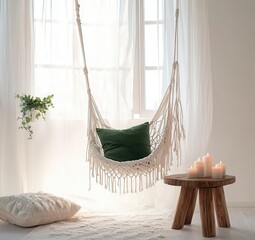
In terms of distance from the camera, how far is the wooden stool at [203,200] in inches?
85.7

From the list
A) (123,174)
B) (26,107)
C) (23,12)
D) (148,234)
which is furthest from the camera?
(23,12)

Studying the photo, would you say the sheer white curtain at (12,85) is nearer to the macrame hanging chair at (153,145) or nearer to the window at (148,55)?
the macrame hanging chair at (153,145)

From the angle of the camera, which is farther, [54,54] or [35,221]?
[54,54]

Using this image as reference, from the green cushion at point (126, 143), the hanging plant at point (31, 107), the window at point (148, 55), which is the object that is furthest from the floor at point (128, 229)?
the window at point (148, 55)

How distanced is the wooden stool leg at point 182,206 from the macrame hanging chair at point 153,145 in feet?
0.93

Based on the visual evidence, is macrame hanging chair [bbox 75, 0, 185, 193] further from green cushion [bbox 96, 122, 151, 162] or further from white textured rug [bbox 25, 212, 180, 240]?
white textured rug [bbox 25, 212, 180, 240]

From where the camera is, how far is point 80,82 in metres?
3.00

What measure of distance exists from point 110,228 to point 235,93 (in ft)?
4.23

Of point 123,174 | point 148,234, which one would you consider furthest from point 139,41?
point 148,234

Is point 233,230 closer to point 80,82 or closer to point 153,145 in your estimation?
point 153,145

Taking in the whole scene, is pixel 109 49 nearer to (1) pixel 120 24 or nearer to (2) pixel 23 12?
(1) pixel 120 24

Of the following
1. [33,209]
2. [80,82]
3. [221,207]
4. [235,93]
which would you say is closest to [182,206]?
[221,207]

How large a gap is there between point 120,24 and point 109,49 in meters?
0.18

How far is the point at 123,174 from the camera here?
8.34 ft
